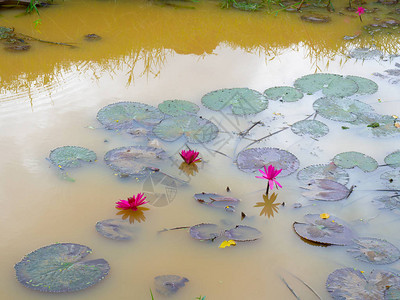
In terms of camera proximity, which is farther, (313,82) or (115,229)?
(313,82)

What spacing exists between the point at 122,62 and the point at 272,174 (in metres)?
1.96

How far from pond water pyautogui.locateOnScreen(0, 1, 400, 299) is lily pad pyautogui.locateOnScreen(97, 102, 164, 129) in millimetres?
85

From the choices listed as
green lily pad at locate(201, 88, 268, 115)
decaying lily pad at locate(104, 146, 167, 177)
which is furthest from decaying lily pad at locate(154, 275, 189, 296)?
green lily pad at locate(201, 88, 268, 115)

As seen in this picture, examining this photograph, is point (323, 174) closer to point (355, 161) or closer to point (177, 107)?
point (355, 161)

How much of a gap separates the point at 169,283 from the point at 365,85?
2418 millimetres

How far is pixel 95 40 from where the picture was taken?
13.7 ft

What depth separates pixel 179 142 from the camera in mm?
2941

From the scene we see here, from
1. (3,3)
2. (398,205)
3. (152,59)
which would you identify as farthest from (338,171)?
(3,3)

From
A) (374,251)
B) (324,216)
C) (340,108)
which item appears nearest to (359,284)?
(374,251)

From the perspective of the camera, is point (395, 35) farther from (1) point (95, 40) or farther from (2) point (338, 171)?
(1) point (95, 40)

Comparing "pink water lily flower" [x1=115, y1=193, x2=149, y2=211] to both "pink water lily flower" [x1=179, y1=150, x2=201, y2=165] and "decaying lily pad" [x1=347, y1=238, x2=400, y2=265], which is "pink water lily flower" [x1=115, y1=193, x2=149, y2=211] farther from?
"decaying lily pad" [x1=347, y1=238, x2=400, y2=265]

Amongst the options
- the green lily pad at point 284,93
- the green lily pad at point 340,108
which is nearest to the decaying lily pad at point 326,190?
the green lily pad at point 340,108

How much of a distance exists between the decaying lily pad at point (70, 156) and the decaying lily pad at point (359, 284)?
147 centimetres

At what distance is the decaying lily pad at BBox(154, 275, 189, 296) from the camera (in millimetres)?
1952
